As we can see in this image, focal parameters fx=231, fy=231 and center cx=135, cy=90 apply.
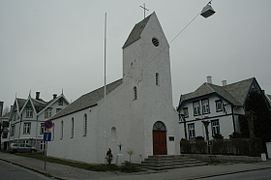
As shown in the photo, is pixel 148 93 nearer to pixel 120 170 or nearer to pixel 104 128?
pixel 104 128

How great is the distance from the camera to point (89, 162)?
2100cm

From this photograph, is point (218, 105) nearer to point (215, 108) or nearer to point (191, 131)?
point (215, 108)

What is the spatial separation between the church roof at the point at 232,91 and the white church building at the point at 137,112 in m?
11.0

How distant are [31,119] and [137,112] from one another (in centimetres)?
3235

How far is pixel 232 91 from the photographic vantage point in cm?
3325

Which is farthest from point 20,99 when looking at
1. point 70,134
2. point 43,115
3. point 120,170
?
point 120,170

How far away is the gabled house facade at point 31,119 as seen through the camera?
45106mm

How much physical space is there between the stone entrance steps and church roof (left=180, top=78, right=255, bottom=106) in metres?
13.0

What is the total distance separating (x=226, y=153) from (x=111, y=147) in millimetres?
12834

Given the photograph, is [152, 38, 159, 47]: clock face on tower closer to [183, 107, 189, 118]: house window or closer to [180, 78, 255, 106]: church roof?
[180, 78, 255, 106]: church roof

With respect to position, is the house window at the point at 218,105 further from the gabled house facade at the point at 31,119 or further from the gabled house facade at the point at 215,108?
the gabled house facade at the point at 31,119

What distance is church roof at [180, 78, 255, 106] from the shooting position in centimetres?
3063

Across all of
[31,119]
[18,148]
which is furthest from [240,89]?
[31,119]

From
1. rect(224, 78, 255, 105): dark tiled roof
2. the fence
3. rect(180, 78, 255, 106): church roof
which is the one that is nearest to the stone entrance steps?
the fence
